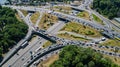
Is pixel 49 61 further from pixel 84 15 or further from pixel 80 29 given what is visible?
pixel 84 15

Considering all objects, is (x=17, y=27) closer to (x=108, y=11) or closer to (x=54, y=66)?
(x=54, y=66)

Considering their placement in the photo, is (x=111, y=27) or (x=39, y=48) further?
(x=111, y=27)

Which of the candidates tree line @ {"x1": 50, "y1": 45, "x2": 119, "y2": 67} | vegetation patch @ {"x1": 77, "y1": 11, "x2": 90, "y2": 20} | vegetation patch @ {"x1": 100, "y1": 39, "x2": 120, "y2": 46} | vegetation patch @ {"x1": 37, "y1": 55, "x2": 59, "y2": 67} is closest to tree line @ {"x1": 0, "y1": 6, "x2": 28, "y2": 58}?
vegetation patch @ {"x1": 37, "y1": 55, "x2": 59, "y2": 67}

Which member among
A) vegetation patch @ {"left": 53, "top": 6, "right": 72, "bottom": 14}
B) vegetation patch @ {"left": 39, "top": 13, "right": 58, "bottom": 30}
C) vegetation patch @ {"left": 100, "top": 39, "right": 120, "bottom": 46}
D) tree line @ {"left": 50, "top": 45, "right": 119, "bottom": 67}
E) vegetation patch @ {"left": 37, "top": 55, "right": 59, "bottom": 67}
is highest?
vegetation patch @ {"left": 53, "top": 6, "right": 72, "bottom": 14}

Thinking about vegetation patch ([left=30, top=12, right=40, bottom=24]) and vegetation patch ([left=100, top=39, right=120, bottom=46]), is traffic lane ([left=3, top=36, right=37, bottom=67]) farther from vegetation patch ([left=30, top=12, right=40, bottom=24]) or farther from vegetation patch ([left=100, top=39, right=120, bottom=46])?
vegetation patch ([left=100, top=39, right=120, bottom=46])

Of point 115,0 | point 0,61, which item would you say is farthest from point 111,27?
point 0,61

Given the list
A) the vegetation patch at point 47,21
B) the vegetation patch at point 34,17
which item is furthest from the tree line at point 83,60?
the vegetation patch at point 34,17
